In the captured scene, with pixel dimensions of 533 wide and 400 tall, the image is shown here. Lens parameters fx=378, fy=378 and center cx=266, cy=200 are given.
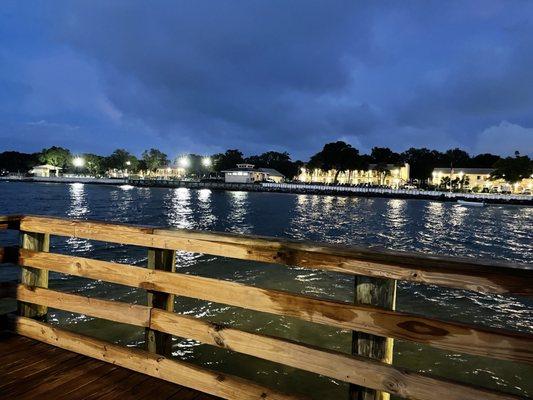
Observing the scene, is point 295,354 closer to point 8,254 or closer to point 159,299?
point 159,299

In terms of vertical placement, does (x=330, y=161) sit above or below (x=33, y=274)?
above

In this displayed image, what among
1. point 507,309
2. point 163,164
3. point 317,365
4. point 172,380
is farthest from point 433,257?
point 163,164

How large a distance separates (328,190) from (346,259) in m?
123

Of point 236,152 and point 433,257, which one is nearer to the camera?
point 433,257

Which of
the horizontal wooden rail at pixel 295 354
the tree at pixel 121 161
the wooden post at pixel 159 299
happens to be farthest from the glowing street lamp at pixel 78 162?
the wooden post at pixel 159 299

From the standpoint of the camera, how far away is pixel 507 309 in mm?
11453

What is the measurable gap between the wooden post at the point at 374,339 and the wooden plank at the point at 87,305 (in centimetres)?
206

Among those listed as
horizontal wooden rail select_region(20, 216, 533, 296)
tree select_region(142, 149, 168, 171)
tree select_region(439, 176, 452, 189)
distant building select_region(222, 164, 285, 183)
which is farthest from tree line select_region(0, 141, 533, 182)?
horizontal wooden rail select_region(20, 216, 533, 296)

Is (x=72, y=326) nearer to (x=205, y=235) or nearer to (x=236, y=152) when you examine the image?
(x=205, y=235)

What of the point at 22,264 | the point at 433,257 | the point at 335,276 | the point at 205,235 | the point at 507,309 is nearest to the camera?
the point at 433,257

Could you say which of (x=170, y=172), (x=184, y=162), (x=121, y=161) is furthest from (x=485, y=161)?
(x=121, y=161)

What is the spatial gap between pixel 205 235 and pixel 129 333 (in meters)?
5.57

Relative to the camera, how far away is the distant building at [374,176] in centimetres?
13525

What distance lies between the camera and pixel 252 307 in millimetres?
3221
